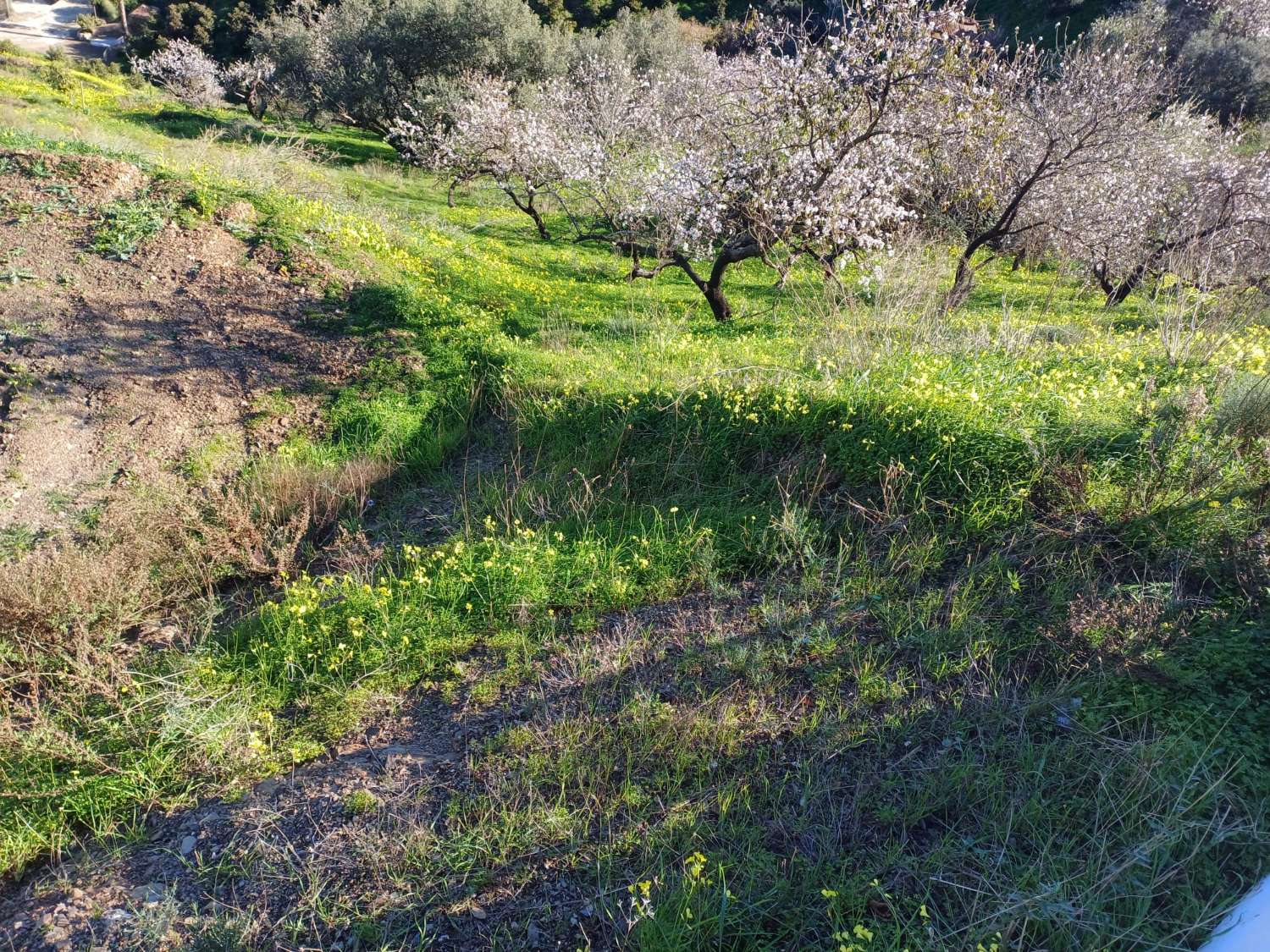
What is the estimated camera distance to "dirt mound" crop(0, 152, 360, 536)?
17.3 ft

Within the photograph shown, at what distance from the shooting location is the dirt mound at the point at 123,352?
5.28 metres

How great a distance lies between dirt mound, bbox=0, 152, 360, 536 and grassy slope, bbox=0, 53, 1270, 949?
84 centimetres

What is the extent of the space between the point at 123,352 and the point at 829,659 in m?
6.27

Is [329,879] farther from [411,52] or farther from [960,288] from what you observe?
[411,52]

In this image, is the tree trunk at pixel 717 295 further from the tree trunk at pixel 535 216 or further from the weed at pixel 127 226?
the weed at pixel 127 226

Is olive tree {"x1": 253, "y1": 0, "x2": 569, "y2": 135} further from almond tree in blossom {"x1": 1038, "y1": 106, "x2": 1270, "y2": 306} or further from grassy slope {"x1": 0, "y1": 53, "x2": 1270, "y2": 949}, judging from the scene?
grassy slope {"x1": 0, "y1": 53, "x2": 1270, "y2": 949}

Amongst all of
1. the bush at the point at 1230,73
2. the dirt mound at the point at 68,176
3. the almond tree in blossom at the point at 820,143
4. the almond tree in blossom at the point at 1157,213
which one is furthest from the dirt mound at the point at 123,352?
the bush at the point at 1230,73

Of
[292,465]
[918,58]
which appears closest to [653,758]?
[292,465]

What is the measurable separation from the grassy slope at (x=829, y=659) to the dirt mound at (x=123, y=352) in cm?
84

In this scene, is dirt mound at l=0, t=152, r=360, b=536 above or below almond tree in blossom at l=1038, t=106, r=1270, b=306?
below

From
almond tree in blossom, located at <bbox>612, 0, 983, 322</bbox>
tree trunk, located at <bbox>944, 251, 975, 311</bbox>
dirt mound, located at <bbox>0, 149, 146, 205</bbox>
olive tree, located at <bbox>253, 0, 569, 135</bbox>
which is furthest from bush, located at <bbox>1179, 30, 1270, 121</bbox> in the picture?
dirt mound, located at <bbox>0, 149, 146, 205</bbox>

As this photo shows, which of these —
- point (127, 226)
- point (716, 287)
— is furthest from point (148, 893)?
point (716, 287)

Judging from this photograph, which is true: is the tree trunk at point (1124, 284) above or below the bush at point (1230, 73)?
below

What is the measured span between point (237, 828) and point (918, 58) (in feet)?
28.7
